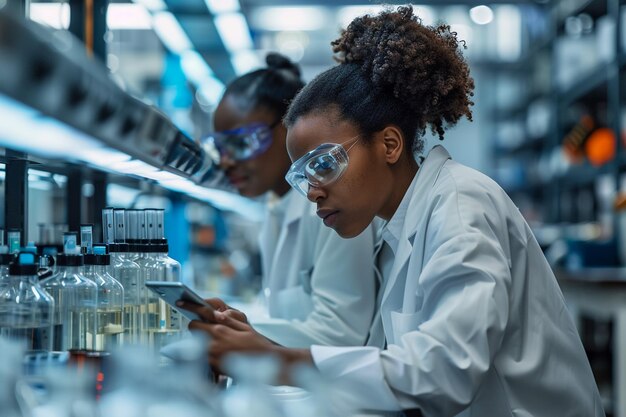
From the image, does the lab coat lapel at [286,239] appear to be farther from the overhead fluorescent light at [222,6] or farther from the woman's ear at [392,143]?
the woman's ear at [392,143]

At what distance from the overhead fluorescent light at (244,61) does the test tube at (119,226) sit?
5.57ft

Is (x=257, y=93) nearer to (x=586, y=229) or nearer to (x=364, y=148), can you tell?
(x=364, y=148)

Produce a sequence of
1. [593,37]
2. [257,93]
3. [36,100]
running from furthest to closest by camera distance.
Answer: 1. [593,37]
2. [257,93]
3. [36,100]

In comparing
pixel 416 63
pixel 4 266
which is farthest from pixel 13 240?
pixel 416 63

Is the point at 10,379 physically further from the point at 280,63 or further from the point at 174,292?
the point at 280,63

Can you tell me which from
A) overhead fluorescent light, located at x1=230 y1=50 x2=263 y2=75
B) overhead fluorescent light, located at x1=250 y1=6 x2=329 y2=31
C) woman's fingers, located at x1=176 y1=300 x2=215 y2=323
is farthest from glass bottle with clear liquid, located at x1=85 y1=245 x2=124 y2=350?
overhead fluorescent light, located at x1=250 y1=6 x2=329 y2=31

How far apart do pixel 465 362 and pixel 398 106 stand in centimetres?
66

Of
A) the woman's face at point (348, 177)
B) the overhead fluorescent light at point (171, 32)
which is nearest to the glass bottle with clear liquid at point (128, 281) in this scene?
the woman's face at point (348, 177)

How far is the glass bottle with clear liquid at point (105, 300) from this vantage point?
4.84 ft

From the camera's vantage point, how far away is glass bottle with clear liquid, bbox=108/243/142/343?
1.62 metres

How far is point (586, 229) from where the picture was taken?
670 centimetres

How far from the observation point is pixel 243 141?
263cm

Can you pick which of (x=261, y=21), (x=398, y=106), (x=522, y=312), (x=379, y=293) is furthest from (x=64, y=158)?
(x=261, y=21)

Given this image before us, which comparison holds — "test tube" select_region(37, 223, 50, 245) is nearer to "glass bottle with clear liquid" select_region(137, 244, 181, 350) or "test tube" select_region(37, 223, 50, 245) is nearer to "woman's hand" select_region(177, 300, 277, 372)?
"glass bottle with clear liquid" select_region(137, 244, 181, 350)
